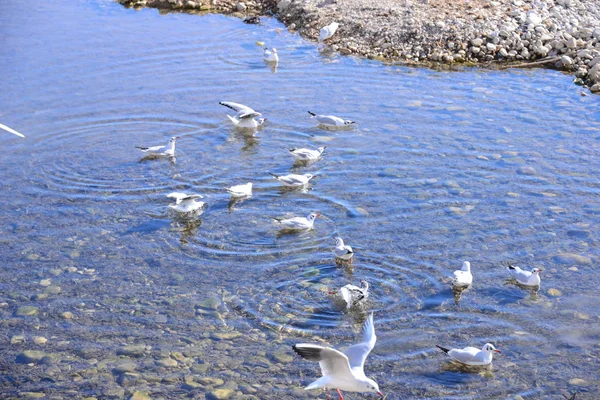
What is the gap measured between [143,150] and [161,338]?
6.28m

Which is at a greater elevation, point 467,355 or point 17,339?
point 467,355

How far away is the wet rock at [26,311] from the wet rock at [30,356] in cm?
88

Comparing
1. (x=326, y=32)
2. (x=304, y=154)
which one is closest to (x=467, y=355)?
(x=304, y=154)

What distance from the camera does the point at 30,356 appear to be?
9570 millimetres

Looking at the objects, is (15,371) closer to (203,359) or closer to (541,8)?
(203,359)

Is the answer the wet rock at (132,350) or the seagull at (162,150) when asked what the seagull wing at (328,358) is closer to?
the wet rock at (132,350)

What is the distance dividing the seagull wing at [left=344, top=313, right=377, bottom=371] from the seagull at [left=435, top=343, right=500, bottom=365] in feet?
3.04

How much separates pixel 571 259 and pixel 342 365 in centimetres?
516

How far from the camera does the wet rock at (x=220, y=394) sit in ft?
29.5

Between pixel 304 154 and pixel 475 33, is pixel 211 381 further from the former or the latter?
pixel 475 33

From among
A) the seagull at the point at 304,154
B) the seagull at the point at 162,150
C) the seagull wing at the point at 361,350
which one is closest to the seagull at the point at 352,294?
the seagull wing at the point at 361,350

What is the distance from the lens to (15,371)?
9.30m

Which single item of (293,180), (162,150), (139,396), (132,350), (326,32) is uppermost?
(326,32)

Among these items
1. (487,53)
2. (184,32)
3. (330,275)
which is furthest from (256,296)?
(184,32)
